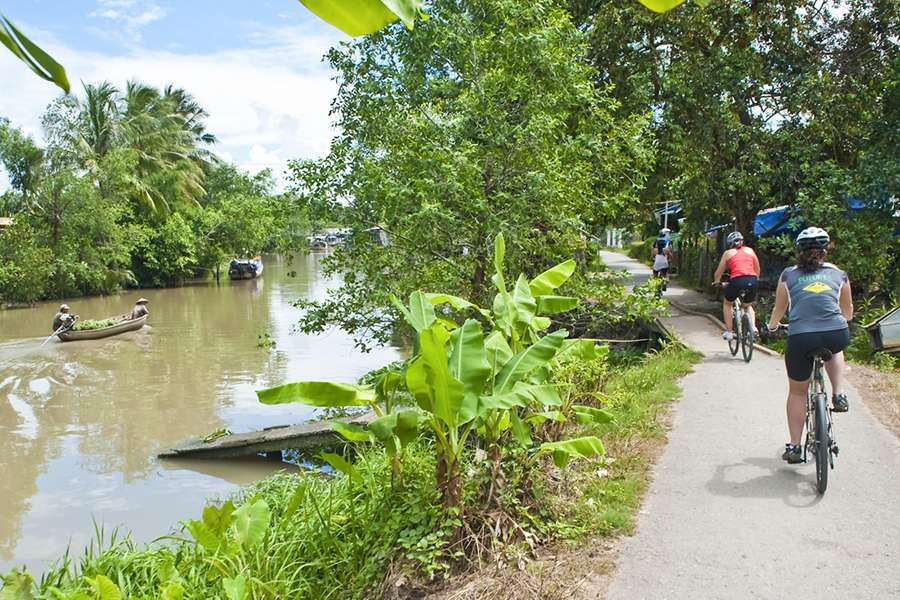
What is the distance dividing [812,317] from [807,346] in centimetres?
21

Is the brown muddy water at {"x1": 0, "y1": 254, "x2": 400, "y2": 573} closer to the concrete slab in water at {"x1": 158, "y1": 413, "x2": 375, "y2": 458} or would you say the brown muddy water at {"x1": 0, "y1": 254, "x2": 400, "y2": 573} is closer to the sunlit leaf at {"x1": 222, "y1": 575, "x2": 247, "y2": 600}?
the concrete slab in water at {"x1": 158, "y1": 413, "x2": 375, "y2": 458}

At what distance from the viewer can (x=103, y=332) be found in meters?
23.1

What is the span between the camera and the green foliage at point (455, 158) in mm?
9844

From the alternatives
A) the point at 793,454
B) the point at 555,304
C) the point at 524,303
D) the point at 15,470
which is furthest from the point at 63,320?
the point at 793,454

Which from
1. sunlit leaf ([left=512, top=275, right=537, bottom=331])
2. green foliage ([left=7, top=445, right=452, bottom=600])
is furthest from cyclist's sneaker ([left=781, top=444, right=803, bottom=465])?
green foliage ([left=7, top=445, right=452, bottom=600])

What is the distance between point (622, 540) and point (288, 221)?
24.4 feet

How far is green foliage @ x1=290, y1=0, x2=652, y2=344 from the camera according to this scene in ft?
32.3

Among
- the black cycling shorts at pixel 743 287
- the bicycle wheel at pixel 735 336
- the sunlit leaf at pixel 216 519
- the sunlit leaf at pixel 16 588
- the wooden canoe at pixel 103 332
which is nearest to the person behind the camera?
the sunlit leaf at pixel 16 588

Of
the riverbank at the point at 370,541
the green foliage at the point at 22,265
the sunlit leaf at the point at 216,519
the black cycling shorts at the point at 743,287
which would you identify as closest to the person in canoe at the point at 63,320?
the green foliage at the point at 22,265

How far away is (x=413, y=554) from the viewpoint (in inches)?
164

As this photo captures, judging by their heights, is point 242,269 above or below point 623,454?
above

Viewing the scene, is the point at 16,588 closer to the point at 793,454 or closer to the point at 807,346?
the point at 807,346

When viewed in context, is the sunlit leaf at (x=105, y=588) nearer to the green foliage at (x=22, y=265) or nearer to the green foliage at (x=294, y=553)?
the green foliage at (x=294, y=553)

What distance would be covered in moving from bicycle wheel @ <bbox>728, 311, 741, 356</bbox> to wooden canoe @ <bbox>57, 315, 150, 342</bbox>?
18982mm
